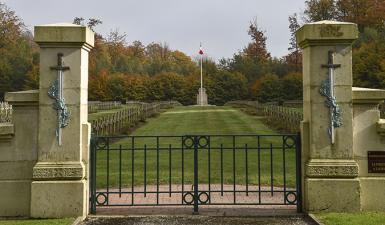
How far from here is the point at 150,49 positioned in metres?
110

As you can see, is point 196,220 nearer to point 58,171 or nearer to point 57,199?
point 57,199

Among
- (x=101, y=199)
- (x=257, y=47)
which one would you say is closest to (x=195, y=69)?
(x=257, y=47)

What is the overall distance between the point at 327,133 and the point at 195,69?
8888 cm

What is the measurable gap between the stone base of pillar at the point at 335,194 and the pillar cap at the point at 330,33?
2489 millimetres

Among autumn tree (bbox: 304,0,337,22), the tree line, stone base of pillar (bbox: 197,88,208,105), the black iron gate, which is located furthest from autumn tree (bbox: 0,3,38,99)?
the black iron gate

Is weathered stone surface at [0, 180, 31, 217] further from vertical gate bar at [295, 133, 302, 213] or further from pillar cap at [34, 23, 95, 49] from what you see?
vertical gate bar at [295, 133, 302, 213]

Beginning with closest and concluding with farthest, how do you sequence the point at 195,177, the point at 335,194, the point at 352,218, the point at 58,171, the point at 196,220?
the point at 352,218
the point at 196,220
the point at 58,171
the point at 335,194
the point at 195,177

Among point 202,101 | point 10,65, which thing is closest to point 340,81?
point 202,101

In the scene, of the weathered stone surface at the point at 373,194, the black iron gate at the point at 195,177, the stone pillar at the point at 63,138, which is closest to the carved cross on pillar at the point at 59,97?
the stone pillar at the point at 63,138

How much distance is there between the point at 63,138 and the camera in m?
7.46

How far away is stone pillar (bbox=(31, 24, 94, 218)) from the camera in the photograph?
7.36m

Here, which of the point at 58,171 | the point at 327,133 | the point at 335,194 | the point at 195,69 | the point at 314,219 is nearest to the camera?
the point at 314,219

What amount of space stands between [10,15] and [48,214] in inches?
2860

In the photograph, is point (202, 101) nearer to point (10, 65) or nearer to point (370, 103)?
point (10, 65)
